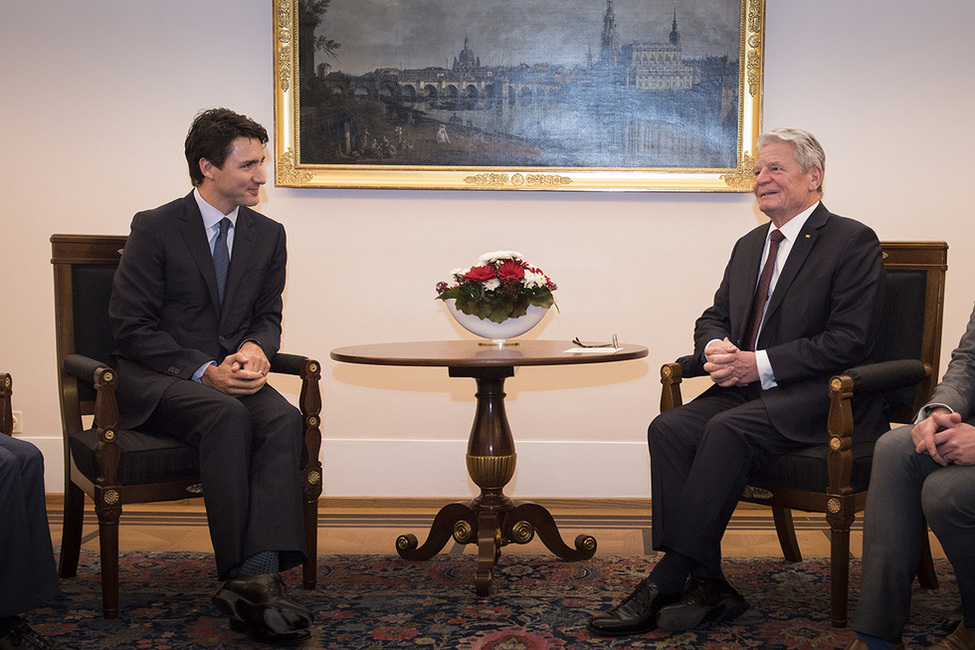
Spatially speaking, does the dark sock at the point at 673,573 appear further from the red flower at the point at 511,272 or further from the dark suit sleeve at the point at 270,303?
the dark suit sleeve at the point at 270,303

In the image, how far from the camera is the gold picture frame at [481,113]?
4578 mm

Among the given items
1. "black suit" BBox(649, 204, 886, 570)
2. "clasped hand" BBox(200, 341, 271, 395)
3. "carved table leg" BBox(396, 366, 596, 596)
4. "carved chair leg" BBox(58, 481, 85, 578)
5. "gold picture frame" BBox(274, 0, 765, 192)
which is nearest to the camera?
"black suit" BBox(649, 204, 886, 570)

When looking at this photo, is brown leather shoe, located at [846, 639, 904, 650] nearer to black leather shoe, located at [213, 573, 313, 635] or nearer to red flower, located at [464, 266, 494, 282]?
black leather shoe, located at [213, 573, 313, 635]

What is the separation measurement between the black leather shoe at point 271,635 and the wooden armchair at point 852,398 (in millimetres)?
1411

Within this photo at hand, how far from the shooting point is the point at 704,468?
9.29 feet

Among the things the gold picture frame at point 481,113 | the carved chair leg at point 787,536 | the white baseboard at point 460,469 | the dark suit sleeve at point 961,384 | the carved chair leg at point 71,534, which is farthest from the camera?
the white baseboard at point 460,469

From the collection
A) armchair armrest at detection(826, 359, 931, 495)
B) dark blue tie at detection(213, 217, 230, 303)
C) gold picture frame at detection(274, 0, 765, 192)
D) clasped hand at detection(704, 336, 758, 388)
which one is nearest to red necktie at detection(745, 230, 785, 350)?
clasped hand at detection(704, 336, 758, 388)

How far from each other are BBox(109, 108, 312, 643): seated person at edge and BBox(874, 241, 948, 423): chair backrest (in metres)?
2.03

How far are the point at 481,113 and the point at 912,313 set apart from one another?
2.26 meters

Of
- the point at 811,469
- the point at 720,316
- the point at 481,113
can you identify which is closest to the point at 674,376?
the point at 720,316

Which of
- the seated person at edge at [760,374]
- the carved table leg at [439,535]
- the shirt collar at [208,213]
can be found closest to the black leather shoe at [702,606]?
the seated person at edge at [760,374]

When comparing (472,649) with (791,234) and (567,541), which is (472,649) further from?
(791,234)

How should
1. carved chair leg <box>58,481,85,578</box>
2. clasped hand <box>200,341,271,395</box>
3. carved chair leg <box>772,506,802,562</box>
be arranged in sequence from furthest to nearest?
carved chair leg <box>772,506,802,562</box>
carved chair leg <box>58,481,85,578</box>
clasped hand <box>200,341,271,395</box>

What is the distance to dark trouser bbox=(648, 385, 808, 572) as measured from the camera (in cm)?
278
